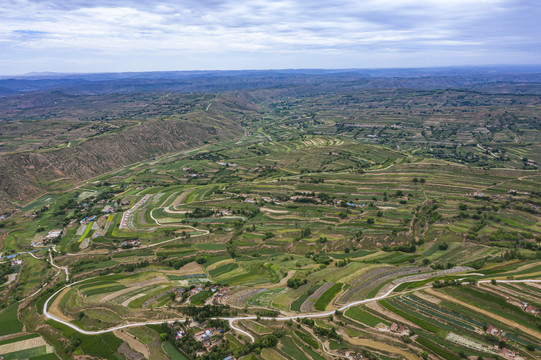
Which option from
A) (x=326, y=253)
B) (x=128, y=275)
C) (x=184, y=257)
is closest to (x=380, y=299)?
(x=326, y=253)

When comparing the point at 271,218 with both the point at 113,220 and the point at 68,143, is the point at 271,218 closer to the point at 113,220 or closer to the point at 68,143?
the point at 113,220

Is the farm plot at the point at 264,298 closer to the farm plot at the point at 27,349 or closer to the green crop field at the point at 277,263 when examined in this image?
the green crop field at the point at 277,263

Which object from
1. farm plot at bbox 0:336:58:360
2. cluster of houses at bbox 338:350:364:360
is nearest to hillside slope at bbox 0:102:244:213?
farm plot at bbox 0:336:58:360

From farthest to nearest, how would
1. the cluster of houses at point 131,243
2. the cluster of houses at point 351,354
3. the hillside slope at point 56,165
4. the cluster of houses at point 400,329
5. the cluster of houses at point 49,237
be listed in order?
the hillside slope at point 56,165 < the cluster of houses at point 49,237 < the cluster of houses at point 131,243 < the cluster of houses at point 400,329 < the cluster of houses at point 351,354

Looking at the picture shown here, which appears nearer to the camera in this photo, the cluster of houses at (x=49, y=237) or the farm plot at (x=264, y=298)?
the farm plot at (x=264, y=298)

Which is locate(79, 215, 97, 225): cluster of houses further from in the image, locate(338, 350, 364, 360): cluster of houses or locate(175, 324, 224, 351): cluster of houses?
locate(338, 350, 364, 360): cluster of houses

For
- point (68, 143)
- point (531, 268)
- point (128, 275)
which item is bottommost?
point (128, 275)

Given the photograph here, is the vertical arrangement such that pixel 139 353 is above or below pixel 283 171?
below

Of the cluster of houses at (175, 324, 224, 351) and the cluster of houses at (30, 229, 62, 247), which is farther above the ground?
the cluster of houses at (175, 324, 224, 351)

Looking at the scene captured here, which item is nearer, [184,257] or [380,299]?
[380,299]

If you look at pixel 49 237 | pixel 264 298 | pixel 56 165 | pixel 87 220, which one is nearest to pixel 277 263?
pixel 264 298

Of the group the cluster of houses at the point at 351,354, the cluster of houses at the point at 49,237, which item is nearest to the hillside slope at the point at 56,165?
the cluster of houses at the point at 49,237
